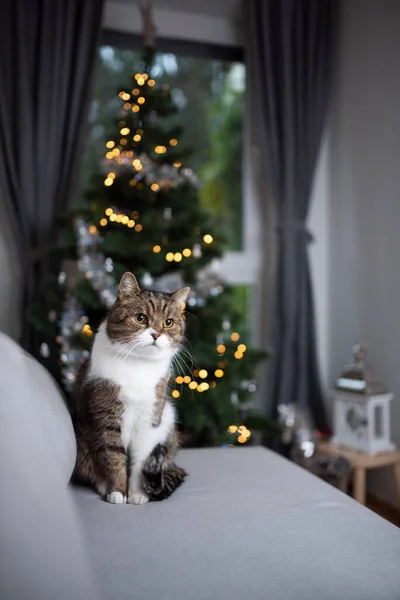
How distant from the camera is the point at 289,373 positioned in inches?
116

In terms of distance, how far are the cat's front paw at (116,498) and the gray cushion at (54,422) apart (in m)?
0.13

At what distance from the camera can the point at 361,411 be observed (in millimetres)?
2518

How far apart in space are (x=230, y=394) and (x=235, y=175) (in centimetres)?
131

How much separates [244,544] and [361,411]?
155cm

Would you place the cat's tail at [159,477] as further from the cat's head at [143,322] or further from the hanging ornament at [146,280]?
the hanging ornament at [146,280]

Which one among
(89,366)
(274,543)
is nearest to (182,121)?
(89,366)

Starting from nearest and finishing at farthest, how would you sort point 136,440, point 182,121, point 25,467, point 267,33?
point 25,467 < point 136,440 < point 267,33 < point 182,121

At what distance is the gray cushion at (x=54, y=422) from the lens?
1.14 metres

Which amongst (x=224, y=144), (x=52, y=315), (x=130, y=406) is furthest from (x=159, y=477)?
(x=224, y=144)

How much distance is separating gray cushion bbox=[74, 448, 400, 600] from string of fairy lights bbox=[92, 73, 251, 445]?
877 millimetres

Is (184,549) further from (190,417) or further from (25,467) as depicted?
(190,417)

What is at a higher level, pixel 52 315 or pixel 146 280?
pixel 146 280

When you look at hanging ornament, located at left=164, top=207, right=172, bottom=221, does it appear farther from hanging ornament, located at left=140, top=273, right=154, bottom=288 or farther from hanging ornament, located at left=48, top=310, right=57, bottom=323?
hanging ornament, located at left=48, top=310, right=57, bottom=323

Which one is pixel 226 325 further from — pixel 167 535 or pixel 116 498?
pixel 167 535
